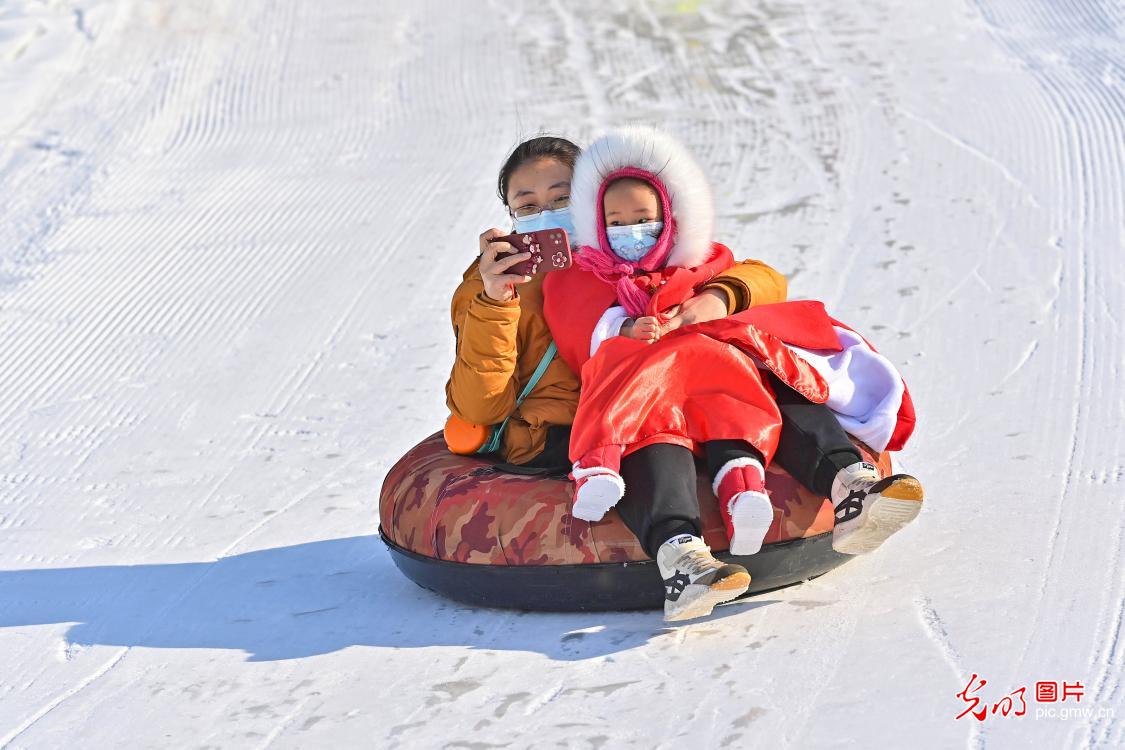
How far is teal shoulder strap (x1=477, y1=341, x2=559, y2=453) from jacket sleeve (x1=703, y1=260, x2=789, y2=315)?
416 millimetres

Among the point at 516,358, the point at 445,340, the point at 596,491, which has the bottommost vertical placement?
the point at 445,340

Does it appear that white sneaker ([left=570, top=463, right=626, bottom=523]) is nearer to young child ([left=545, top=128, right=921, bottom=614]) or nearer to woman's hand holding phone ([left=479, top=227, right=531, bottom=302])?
young child ([left=545, top=128, right=921, bottom=614])

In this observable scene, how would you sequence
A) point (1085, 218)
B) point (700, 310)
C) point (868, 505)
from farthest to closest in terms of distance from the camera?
1. point (1085, 218)
2. point (700, 310)
3. point (868, 505)

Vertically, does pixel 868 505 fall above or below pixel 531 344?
below

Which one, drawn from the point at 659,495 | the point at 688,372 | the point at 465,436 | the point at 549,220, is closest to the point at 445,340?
the point at 465,436

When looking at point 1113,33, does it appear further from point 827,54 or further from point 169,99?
point 169,99

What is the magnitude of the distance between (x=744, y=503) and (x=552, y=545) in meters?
0.44

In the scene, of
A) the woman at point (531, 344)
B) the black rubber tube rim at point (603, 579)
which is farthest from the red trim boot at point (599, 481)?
the woman at point (531, 344)

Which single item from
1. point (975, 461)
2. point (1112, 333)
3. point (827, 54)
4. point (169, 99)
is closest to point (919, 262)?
point (1112, 333)

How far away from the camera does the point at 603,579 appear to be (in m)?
2.97

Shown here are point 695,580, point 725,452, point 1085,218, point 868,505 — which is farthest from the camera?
point 1085,218

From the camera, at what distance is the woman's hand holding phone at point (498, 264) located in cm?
297

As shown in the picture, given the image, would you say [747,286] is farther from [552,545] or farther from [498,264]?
[552,545]

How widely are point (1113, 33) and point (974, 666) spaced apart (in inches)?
251
